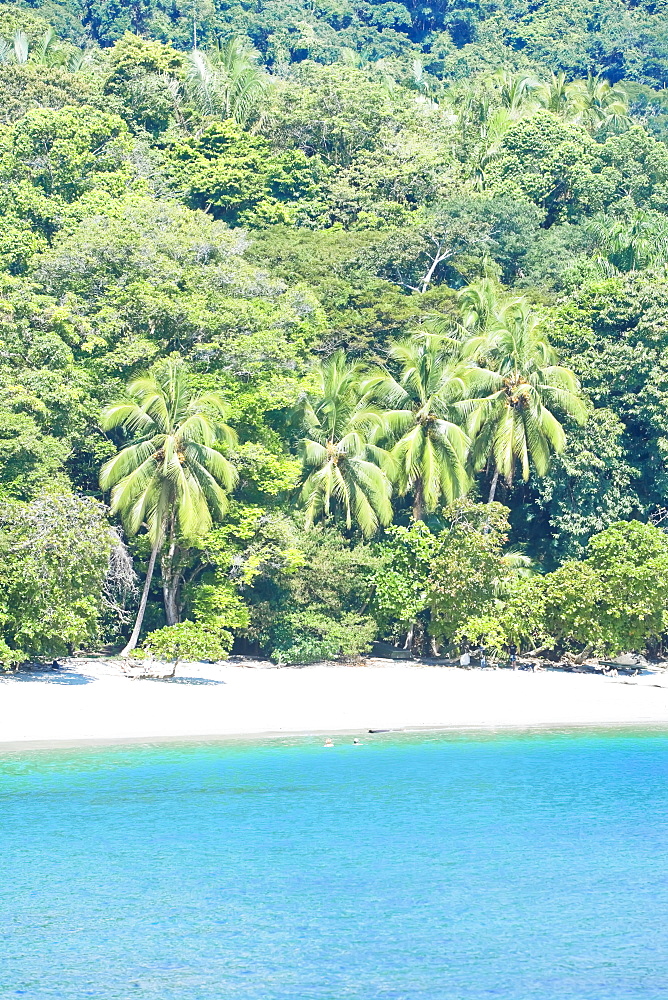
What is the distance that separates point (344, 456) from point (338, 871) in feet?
60.8

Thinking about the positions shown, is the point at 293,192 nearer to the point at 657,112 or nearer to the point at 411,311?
the point at 411,311

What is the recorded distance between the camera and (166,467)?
29531 millimetres

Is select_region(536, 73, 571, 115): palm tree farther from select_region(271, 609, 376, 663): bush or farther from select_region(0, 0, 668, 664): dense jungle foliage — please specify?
select_region(271, 609, 376, 663): bush

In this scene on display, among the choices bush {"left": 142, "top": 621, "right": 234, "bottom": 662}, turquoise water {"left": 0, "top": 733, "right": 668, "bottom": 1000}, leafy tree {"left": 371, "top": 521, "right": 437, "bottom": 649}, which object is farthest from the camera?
leafy tree {"left": 371, "top": 521, "right": 437, "bottom": 649}

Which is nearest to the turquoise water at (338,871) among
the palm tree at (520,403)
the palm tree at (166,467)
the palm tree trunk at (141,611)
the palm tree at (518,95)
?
the palm tree trunk at (141,611)

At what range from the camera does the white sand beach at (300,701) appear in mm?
23922

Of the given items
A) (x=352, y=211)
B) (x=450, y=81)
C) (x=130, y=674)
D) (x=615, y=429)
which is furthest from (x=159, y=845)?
(x=450, y=81)

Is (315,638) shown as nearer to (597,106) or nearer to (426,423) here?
(426,423)

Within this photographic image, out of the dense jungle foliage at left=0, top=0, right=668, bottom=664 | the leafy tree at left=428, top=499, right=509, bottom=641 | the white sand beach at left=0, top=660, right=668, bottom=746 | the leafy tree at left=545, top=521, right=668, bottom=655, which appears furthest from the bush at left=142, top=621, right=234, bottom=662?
the leafy tree at left=545, top=521, right=668, bottom=655

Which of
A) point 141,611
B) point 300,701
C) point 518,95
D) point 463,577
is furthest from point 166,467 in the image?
point 518,95

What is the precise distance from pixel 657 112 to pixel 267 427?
5610 cm

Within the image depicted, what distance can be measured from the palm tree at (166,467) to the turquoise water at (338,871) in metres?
8.13

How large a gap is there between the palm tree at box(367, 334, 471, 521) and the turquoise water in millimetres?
10998

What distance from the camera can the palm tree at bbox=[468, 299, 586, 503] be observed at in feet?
115
